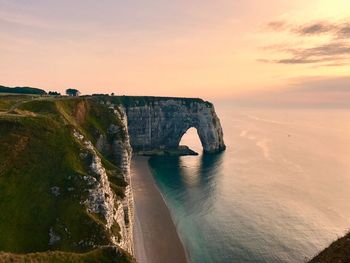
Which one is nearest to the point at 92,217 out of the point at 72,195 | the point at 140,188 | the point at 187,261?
the point at 72,195

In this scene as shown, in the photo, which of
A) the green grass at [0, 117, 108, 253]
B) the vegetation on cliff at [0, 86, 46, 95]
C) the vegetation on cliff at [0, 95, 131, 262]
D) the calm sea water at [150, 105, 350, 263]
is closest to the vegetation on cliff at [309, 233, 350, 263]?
the vegetation on cliff at [0, 95, 131, 262]

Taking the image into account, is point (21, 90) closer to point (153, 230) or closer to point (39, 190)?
point (153, 230)

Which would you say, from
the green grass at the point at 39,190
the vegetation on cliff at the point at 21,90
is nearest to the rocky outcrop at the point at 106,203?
the green grass at the point at 39,190

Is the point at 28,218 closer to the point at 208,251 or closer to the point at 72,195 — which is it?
the point at 72,195

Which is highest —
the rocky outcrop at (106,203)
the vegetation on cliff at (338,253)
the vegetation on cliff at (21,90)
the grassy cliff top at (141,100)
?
the vegetation on cliff at (21,90)

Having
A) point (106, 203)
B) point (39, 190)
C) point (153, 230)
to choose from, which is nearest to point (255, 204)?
point (153, 230)

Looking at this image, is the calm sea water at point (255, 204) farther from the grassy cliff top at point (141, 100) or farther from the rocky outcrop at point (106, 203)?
the grassy cliff top at point (141, 100)

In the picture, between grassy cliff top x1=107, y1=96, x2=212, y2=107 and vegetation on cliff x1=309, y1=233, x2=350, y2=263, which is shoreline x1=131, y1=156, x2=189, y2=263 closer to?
vegetation on cliff x1=309, y1=233, x2=350, y2=263
